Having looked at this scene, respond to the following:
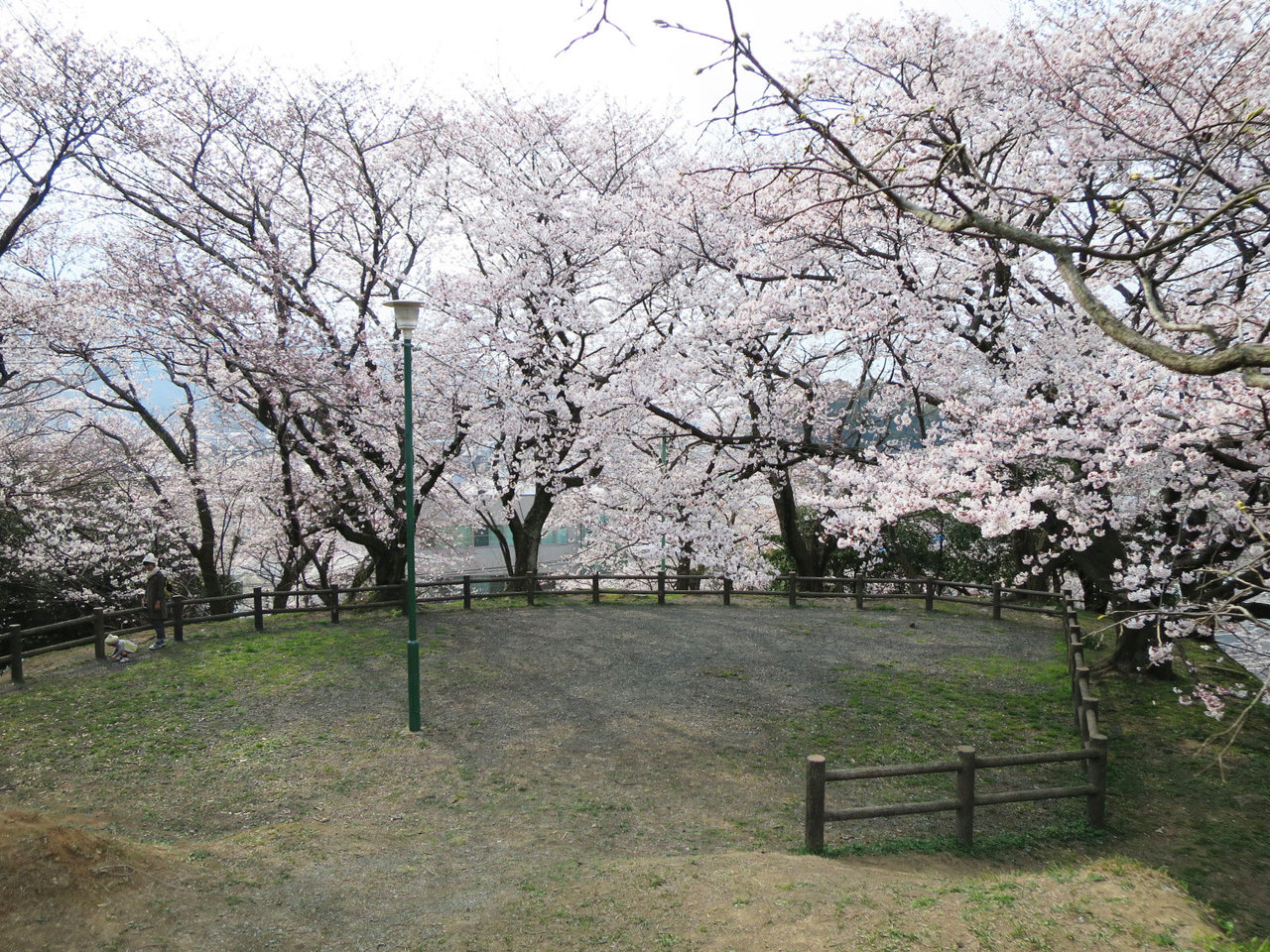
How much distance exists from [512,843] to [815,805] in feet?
9.90

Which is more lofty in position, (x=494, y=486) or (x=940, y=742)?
(x=494, y=486)

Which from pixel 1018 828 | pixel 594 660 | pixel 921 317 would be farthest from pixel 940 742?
pixel 921 317

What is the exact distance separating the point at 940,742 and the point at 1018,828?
83.4 inches

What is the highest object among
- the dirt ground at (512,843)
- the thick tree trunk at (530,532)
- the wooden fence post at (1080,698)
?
the thick tree trunk at (530,532)

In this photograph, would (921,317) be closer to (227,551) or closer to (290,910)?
(290,910)

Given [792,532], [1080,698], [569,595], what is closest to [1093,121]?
[1080,698]

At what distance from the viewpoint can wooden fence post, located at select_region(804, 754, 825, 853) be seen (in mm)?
7348

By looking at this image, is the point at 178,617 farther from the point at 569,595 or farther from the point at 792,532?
the point at 792,532

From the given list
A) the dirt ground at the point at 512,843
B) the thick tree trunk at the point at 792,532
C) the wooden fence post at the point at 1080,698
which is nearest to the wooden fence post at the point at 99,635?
the dirt ground at the point at 512,843

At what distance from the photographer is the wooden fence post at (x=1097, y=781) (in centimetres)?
818

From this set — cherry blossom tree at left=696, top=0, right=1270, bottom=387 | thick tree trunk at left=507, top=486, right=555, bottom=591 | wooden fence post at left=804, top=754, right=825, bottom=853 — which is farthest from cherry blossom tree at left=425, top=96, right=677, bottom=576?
wooden fence post at left=804, top=754, right=825, bottom=853

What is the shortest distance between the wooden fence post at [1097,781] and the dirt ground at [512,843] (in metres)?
1.03

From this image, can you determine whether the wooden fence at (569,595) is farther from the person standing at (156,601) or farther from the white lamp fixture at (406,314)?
the white lamp fixture at (406,314)

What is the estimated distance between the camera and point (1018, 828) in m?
8.31
